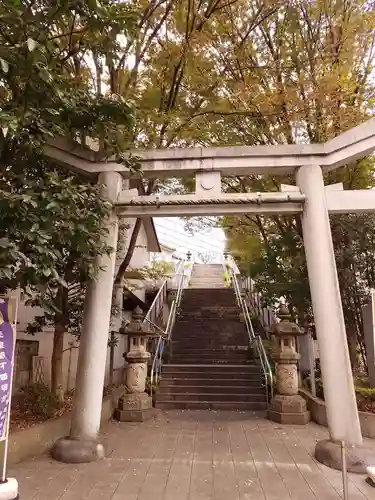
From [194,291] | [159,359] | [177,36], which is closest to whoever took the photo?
[177,36]

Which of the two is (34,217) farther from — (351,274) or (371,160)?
(371,160)

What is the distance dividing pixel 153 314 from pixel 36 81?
10.2 meters

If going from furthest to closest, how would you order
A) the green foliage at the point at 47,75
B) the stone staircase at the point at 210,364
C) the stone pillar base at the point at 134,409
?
the stone staircase at the point at 210,364
the stone pillar base at the point at 134,409
the green foliage at the point at 47,75

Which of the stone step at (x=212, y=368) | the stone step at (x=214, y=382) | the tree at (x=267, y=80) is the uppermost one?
the tree at (x=267, y=80)

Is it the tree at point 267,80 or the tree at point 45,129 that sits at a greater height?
the tree at point 267,80

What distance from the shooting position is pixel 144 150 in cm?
692

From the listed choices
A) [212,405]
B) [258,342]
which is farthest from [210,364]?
[212,405]

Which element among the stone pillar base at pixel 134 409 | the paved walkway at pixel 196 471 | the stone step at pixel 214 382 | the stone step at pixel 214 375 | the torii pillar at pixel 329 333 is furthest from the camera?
the stone step at pixel 214 375

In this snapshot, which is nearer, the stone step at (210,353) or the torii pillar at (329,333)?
the torii pillar at (329,333)

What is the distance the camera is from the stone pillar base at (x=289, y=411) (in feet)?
28.2

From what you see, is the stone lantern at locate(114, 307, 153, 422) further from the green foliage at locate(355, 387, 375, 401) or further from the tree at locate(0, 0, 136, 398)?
the green foliage at locate(355, 387, 375, 401)

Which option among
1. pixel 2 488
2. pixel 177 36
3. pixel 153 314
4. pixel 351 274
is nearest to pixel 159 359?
pixel 153 314

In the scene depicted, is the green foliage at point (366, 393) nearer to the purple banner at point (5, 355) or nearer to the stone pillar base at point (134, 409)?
the stone pillar base at point (134, 409)

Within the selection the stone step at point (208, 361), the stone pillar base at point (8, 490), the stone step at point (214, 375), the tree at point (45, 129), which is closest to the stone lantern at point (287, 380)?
the stone step at point (214, 375)
